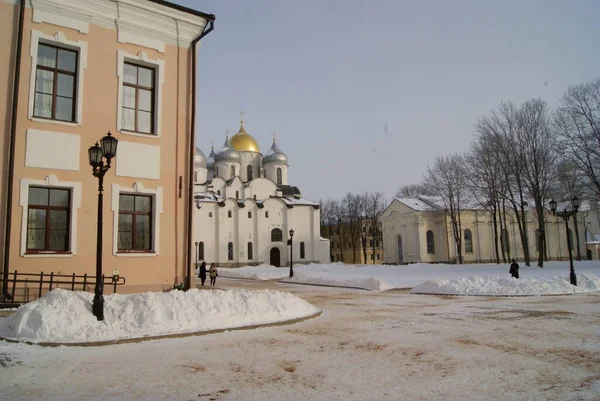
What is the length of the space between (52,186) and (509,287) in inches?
709

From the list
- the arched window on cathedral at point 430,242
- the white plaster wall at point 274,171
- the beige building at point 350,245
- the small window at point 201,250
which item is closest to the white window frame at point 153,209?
the small window at point 201,250

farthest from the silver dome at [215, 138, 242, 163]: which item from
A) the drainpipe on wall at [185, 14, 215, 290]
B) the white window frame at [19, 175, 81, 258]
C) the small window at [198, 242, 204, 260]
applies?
the white window frame at [19, 175, 81, 258]

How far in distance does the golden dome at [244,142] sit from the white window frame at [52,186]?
59.6 m

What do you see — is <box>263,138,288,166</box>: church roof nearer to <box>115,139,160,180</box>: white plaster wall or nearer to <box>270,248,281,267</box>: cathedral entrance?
<box>270,248,281,267</box>: cathedral entrance

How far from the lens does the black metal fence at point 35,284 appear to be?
41.8 ft

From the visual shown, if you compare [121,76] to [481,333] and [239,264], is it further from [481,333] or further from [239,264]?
[239,264]

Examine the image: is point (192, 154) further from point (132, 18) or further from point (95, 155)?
point (95, 155)

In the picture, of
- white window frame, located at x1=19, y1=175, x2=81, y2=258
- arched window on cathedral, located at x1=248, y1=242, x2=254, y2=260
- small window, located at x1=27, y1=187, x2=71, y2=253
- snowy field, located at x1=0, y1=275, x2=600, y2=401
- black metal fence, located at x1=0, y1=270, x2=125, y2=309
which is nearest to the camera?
snowy field, located at x1=0, y1=275, x2=600, y2=401

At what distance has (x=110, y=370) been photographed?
6.95 m

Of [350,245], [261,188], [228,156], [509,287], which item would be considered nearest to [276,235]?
[261,188]

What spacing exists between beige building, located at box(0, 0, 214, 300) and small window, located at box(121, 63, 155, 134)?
0.11 feet

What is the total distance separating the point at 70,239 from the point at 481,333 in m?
11.2

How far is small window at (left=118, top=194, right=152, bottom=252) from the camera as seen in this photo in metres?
15.0

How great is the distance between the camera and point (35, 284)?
13234 mm
